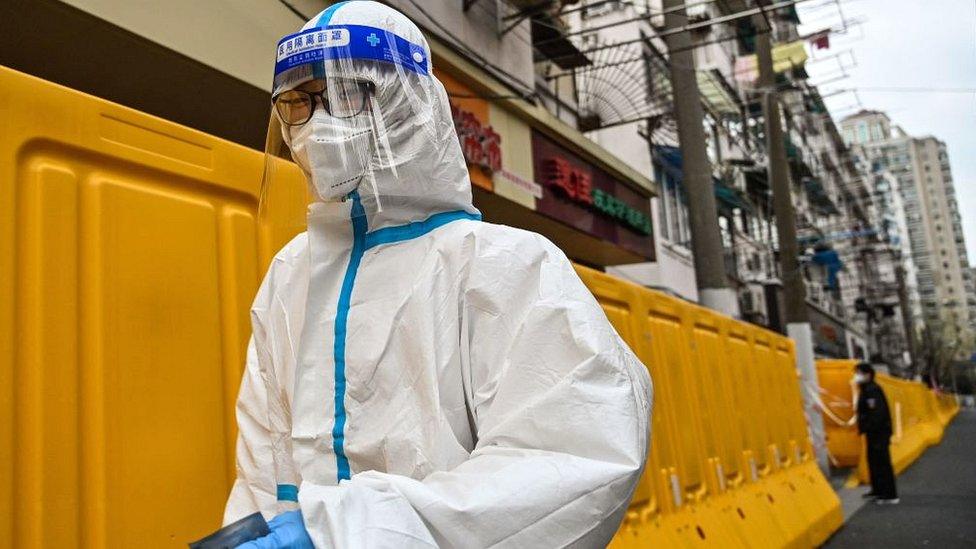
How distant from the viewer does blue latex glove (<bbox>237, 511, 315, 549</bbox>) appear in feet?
4.21

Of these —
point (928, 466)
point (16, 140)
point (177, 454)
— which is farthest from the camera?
point (928, 466)

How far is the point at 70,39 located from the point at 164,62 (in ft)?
2.00

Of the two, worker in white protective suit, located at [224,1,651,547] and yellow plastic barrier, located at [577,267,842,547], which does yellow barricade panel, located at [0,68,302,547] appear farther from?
yellow plastic barrier, located at [577,267,842,547]

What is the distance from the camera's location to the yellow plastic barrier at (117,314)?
78.2 inches

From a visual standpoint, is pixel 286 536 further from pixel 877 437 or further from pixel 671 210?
pixel 671 210

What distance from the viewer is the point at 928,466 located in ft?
51.1

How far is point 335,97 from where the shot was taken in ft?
6.16

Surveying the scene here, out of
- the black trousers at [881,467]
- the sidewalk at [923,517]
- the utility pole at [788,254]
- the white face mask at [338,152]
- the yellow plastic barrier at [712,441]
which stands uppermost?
Result: the utility pole at [788,254]

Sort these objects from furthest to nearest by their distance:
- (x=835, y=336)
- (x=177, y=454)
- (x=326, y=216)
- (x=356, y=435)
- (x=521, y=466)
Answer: (x=835, y=336) < (x=177, y=454) < (x=326, y=216) < (x=356, y=435) < (x=521, y=466)

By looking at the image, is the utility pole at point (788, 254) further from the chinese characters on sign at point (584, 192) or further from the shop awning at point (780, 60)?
the shop awning at point (780, 60)

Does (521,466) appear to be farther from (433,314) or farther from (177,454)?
(177,454)

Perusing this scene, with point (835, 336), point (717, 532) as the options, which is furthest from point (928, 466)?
point (835, 336)

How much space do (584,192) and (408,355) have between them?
10.4 meters

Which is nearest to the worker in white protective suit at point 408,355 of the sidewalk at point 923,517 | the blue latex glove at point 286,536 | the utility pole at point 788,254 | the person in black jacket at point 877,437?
the blue latex glove at point 286,536
